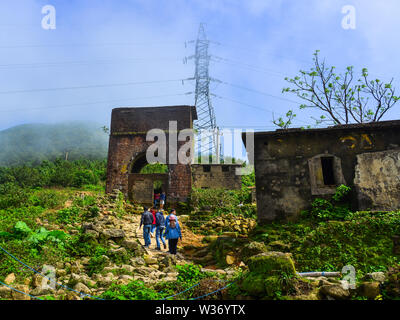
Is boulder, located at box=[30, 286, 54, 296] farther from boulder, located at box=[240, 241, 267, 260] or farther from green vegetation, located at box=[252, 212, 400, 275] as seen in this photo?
green vegetation, located at box=[252, 212, 400, 275]

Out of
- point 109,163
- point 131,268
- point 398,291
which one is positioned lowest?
point 131,268

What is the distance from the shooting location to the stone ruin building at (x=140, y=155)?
20.5m

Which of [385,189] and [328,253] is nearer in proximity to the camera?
[328,253]

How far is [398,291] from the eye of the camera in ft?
14.2

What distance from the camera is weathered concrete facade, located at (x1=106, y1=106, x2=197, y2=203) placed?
20562 mm

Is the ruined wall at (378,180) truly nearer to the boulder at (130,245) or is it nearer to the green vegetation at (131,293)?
the boulder at (130,245)

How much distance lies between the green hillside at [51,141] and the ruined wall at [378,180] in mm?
62818

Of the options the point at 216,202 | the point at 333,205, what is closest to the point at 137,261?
the point at 333,205

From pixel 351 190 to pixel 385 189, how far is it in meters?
1.09

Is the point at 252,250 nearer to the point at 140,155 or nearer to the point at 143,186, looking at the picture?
the point at 143,186

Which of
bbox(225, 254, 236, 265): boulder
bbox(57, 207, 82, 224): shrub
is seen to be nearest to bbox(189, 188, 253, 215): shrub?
bbox(57, 207, 82, 224): shrub

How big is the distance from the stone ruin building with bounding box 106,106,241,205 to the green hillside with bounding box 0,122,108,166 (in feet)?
155
